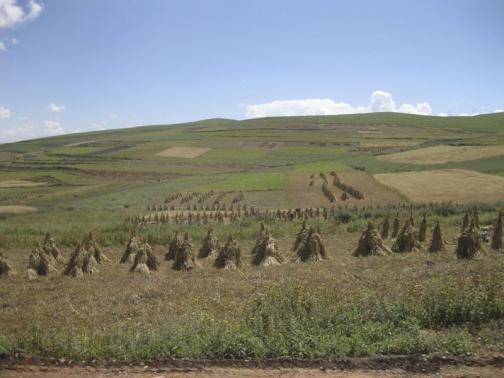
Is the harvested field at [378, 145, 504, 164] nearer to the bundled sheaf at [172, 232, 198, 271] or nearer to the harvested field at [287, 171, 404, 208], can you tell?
the harvested field at [287, 171, 404, 208]

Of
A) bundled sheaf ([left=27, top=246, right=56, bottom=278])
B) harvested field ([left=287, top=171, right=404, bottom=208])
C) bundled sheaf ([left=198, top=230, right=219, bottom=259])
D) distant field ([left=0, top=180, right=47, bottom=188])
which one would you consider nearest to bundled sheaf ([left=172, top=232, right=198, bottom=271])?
bundled sheaf ([left=198, top=230, right=219, bottom=259])

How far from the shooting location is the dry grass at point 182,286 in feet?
41.5

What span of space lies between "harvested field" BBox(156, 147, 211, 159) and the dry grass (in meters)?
94.6

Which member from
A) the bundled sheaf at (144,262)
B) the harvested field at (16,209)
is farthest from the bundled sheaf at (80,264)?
the harvested field at (16,209)

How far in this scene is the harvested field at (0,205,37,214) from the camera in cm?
4990

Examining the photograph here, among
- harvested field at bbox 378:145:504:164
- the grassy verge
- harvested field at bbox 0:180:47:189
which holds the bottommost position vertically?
the grassy verge

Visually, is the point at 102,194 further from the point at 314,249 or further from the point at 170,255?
the point at 314,249

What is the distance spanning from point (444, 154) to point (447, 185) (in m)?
32.9

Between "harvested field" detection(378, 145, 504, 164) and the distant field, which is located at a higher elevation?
"harvested field" detection(378, 145, 504, 164)

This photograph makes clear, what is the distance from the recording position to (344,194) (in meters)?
51.7

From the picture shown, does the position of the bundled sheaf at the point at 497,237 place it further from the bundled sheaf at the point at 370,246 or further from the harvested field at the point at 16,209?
the harvested field at the point at 16,209

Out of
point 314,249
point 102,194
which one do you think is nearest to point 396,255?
point 314,249

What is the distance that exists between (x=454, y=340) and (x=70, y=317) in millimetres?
9152

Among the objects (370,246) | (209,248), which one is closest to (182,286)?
(209,248)
